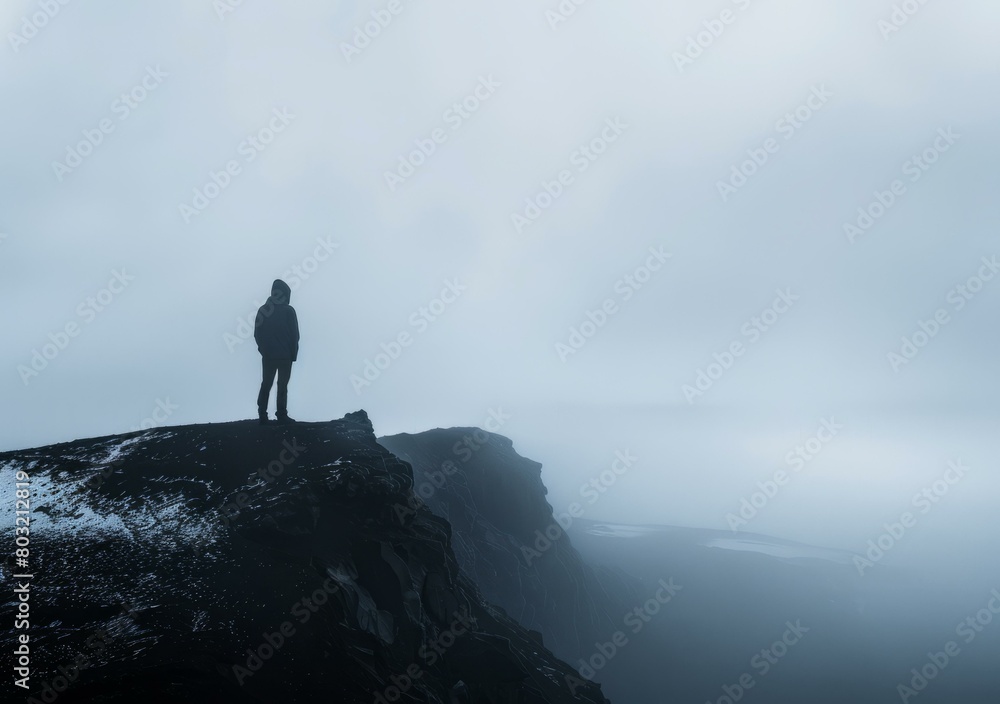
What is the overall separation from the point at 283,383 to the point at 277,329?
213cm

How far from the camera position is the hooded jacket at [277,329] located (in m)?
20.8

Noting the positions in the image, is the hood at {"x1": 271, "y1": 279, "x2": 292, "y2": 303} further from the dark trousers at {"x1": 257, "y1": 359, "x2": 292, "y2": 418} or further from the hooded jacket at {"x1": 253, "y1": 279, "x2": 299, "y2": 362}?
the dark trousers at {"x1": 257, "y1": 359, "x2": 292, "y2": 418}

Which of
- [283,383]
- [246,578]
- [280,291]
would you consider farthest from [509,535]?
[246,578]

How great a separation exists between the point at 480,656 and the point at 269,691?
12.9 metres

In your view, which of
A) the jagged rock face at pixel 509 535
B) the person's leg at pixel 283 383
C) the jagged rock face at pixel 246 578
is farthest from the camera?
the jagged rock face at pixel 509 535

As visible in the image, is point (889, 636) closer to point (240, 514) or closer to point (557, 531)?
point (557, 531)

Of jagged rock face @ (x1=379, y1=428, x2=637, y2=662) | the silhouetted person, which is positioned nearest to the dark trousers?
the silhouetted person

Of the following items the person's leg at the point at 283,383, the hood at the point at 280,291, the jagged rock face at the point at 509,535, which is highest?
the hood at the point at 280,291

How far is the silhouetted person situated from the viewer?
68.4 ft

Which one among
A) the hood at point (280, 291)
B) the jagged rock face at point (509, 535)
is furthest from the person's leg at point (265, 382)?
the jagged rock face at point (509, 535)

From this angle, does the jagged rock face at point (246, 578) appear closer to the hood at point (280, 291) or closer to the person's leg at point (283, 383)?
the person's leg at point (283, 383)

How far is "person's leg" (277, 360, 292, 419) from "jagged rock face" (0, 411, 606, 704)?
1177mm

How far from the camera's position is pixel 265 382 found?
21.9 metres

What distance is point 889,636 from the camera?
15088cm
